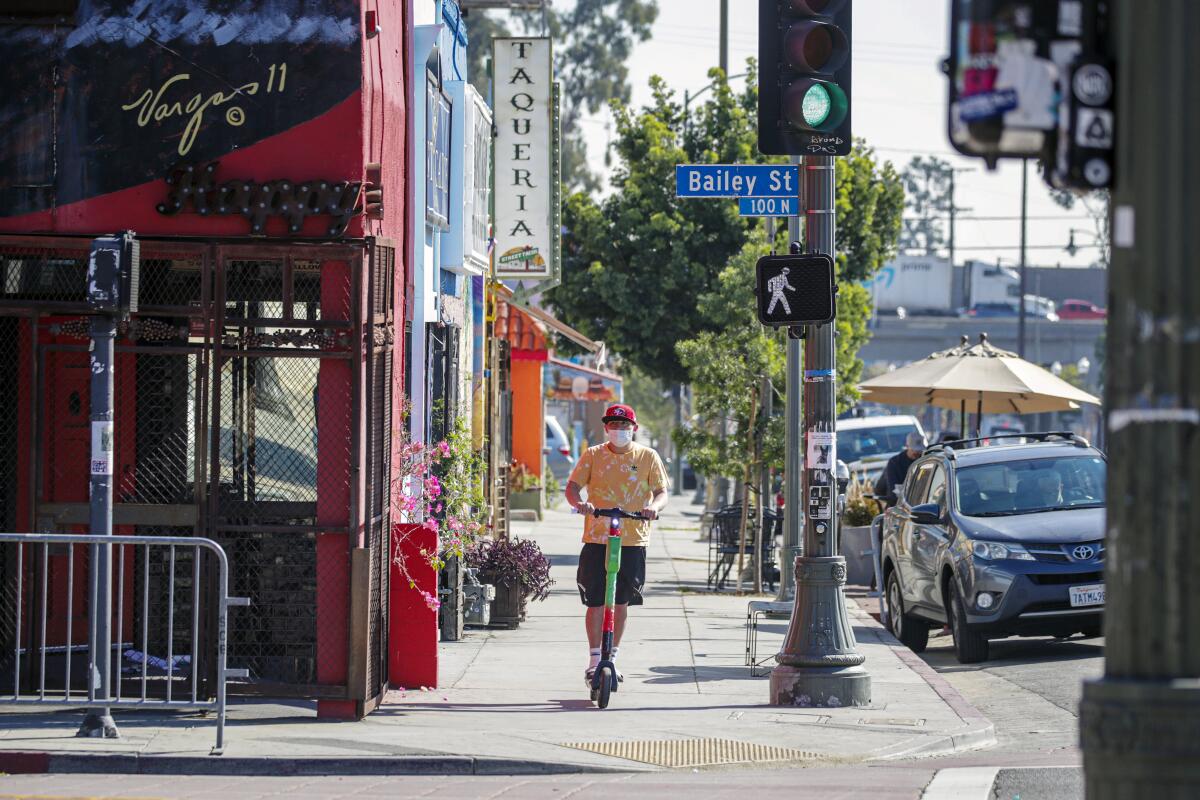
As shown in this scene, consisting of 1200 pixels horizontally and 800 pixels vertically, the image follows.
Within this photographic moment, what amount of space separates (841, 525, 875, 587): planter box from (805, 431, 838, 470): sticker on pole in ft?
34.2

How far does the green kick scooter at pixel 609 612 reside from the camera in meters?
10.9

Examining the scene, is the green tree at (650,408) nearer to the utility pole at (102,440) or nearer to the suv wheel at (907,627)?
the suv wheel at (907,627)

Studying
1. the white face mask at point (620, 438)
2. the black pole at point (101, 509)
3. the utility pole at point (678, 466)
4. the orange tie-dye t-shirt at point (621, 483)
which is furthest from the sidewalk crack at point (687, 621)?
the utility pole at point (678, 466)

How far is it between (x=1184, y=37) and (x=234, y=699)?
7.94 m

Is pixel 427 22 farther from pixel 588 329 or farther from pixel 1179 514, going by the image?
pixel 588 329

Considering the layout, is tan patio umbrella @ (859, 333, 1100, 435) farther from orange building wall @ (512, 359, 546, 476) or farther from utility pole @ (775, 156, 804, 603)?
orange building wall @ (512, 359, 546, 476)

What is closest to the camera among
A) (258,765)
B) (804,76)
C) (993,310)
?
(258,765)

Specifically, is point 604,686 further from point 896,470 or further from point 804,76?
point 896,470

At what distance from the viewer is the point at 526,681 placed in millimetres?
12242

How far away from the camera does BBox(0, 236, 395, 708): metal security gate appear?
1040 cm

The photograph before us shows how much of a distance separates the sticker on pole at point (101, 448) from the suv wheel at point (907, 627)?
8372 mm

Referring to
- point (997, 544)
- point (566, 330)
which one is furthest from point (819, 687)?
point (566, 330)

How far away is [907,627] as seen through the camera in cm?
1591

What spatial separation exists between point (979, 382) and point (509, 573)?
23.5ft
